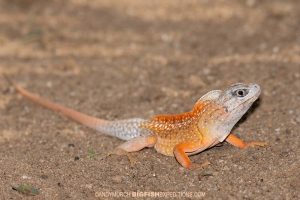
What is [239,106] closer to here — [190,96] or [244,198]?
[244,198]

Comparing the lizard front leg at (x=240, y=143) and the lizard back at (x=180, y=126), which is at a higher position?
the lizard back at (x=180, y=126)

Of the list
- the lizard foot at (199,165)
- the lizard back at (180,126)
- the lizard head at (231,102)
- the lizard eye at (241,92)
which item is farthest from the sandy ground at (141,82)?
the lizard eye at (241,92)

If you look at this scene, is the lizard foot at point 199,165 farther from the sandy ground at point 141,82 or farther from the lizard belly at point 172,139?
the lizard belly at point 172,139

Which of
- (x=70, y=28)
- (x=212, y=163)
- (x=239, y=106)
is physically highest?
(x=239, y=106)

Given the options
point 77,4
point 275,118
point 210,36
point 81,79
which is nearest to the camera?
point 275,118

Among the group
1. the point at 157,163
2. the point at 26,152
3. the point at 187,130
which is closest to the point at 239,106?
the point at 187,130

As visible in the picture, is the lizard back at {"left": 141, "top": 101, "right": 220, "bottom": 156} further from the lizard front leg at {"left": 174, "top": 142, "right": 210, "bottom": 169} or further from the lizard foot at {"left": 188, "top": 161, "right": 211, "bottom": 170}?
the lizard foot at {"left": 188, "top": 161, "right": 211, "bottom": 170}

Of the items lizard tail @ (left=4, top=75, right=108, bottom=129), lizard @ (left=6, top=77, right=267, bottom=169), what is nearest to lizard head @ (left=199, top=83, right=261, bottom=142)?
lizard @ (left=6, top=77, right=267, bottom=169)

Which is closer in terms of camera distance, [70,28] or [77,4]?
[70,28]
